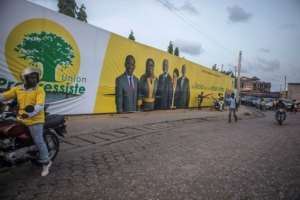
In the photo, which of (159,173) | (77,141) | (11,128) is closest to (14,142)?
(11,128)

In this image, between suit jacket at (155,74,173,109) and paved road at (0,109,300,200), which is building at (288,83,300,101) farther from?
paved road at (0,109,300,200)

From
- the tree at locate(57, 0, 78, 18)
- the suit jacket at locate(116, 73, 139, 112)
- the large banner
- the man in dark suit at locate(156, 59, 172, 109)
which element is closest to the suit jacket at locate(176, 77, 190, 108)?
the man in dark suit at locate(156, 59, 172, 109)

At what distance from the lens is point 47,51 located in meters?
9.41

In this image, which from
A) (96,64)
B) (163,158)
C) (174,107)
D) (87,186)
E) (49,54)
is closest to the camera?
(87,186)

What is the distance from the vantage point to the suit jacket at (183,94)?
20266mm

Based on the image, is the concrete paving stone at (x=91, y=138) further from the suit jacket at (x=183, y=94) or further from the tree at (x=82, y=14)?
the tree at (x=82, y=14)

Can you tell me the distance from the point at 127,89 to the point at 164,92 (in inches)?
193

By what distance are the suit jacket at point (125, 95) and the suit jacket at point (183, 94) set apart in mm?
6468

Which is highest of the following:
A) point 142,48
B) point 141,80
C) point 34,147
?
point 142,48

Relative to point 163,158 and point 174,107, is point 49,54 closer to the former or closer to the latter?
point 163,158

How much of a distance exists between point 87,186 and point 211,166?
2.64 meters

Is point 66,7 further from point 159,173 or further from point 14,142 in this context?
point 159,173

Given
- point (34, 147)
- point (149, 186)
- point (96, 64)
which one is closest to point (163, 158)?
point (149, 186)

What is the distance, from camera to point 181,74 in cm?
2042
